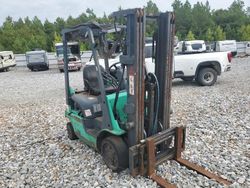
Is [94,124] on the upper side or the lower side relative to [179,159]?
upper

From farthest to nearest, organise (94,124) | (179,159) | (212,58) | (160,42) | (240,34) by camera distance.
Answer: (240,34) < (212,58) < (94,124) < (179,159) < (160,42)

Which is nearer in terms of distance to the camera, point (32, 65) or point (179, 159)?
point (179, 159)

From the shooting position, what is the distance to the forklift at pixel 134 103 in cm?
359

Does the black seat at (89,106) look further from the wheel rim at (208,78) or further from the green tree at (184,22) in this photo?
the green tree at (184,22)

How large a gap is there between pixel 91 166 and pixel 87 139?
0.55 m

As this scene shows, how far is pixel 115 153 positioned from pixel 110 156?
0.19 meters

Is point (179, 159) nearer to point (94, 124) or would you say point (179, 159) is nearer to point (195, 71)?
point (94, 124)

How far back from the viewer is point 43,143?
550 cm

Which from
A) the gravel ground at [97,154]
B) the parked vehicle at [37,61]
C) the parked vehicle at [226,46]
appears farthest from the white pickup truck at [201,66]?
the parked vehicle at [226,46]

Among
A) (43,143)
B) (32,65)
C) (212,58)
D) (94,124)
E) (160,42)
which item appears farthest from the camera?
(32,65)

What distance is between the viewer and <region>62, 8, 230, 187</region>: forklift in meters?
3.59

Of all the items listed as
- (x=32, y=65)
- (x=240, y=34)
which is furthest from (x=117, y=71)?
(x=240, y=34)

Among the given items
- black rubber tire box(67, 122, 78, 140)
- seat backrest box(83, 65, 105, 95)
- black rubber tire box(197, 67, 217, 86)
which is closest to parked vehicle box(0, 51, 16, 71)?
black rubber tire box(197, 67, 217, 86)

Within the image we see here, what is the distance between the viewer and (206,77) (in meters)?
11.3
